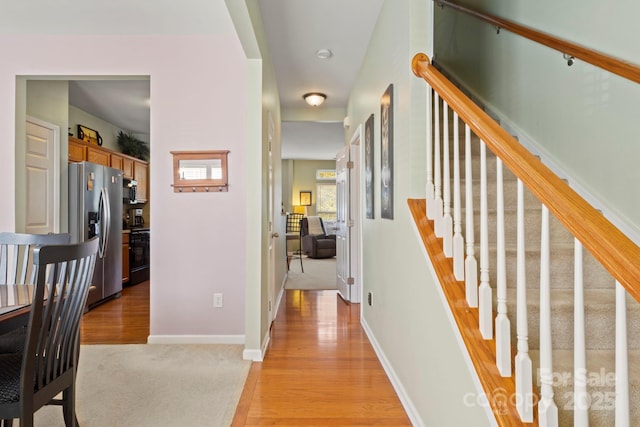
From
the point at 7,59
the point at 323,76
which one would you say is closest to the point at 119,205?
the point at 7,59

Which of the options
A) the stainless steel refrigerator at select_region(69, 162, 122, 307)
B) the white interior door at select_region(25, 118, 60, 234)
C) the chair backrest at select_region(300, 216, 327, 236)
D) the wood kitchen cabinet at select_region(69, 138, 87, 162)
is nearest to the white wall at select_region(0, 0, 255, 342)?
the white interior door at select_region(25, 118, 60, 234)

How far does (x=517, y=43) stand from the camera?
2.37 meters

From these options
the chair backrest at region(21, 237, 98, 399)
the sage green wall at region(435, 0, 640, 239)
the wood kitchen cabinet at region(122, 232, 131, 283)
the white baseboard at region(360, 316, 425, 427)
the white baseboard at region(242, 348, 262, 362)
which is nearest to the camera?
the chair backrest at region(21, 237, 98, 399)

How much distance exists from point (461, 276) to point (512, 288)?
1.00 ft

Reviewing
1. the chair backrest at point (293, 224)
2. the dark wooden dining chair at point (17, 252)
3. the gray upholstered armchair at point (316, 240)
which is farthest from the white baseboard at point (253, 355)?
the chair backrest at point (293, 224)

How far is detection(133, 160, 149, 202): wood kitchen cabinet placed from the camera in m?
5.43

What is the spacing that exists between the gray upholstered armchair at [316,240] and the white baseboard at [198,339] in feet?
15.8

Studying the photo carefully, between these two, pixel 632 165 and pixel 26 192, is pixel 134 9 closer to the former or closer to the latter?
pixel 26 192

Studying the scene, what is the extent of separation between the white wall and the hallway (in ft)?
1.86

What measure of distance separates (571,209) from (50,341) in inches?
71.1

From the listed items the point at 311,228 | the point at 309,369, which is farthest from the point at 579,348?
the point at 311,228

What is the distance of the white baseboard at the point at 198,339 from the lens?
2.93 meters

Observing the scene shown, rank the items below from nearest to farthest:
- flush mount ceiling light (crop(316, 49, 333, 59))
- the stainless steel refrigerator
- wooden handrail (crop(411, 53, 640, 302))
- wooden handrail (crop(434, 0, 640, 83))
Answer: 1. wooden handrail (crop(411, 53, 640, 302))
2. wooden handrail (crop(434, 0, 640, 83))
3. flush mount ceiling light (crop(316, 49, 333, 59))
4. the stainless steel refrigerator

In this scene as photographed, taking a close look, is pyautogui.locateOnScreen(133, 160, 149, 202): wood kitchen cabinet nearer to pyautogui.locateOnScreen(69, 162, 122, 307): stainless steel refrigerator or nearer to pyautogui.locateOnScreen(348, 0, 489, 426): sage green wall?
pyautogui.locateOnScreen(69, 162, 122, 307): stainless steel refrigerator
